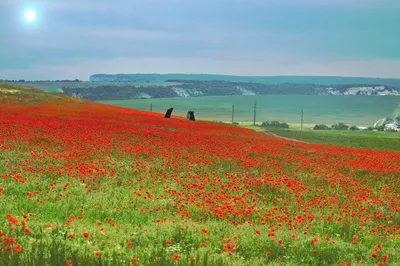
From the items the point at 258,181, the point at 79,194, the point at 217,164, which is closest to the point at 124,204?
the point at 79,194

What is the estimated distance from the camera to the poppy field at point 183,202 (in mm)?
8773

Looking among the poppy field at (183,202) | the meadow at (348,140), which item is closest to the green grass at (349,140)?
the meadow at (348,140)

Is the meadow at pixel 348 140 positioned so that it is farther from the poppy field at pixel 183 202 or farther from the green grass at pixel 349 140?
the poppy field at pixel 183 202

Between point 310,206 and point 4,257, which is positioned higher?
point 4,257

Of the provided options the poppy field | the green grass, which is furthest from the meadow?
the poppy field

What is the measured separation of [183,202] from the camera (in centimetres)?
1401

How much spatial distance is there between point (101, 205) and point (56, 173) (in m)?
4.34

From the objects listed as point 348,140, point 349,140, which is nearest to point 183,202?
point 348,140

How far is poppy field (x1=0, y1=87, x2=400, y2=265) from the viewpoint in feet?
28.8

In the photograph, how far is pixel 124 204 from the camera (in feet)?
43.8

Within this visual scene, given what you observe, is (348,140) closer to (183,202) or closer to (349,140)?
(349,140)

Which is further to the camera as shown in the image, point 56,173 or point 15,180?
point 56,173

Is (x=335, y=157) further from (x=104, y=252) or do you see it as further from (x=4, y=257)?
(x=4, y=257)

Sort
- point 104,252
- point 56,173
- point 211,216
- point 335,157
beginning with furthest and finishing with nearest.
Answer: point 335,157
point 56,173
point 211,216
point 104,252
